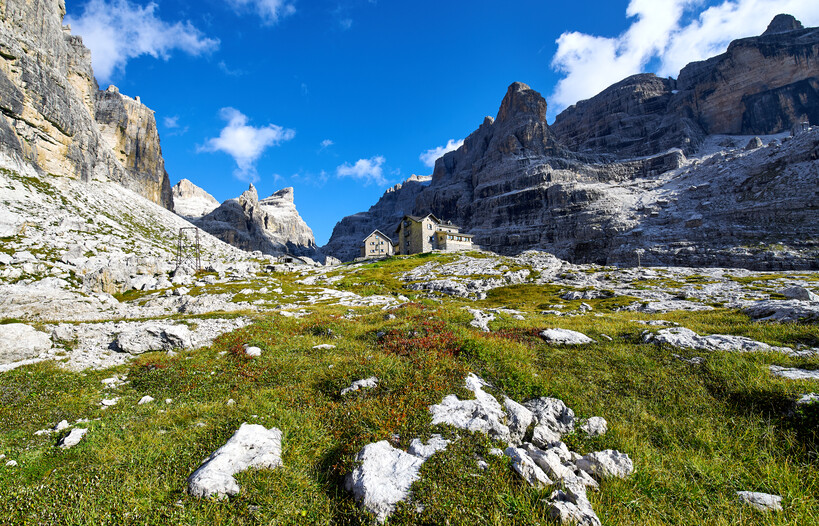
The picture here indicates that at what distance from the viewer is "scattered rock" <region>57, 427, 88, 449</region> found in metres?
6.90

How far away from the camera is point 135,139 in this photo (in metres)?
151

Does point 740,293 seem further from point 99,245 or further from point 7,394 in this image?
point 99,245

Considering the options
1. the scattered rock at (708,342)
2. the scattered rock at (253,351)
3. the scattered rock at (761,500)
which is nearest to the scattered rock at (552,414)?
the scattered rock at (761,500)

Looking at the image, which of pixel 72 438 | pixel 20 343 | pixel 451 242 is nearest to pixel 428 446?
pixel 72 438

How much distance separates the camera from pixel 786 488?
5.38 metres

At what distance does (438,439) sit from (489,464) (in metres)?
1.19

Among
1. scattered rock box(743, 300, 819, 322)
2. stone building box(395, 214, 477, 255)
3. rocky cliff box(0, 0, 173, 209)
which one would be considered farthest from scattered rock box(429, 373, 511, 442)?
rocky cliff box(0, 0, 173, 209)

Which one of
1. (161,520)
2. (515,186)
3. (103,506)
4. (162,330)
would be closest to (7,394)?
(162,330)

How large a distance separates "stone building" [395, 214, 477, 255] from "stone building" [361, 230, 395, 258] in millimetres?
16564

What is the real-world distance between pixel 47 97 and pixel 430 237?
11511cm

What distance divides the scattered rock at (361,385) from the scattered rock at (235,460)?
93.0 inches

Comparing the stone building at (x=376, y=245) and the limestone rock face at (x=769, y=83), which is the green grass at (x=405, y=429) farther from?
the limestone rock face at (x=769, y=83)

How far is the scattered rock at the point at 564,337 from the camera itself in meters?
13.8

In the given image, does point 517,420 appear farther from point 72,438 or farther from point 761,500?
point 72,438
